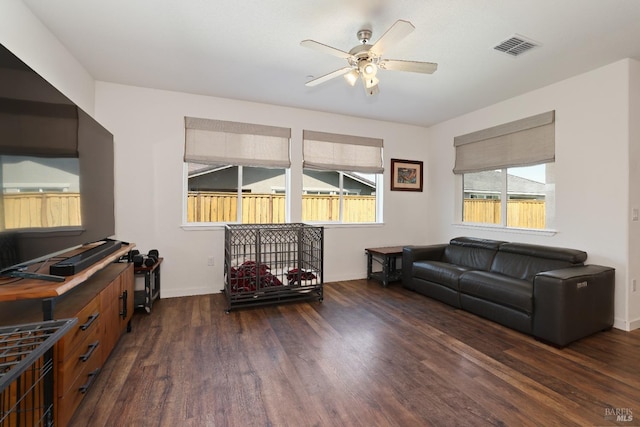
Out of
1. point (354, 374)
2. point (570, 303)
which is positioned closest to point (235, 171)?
point (354, 374)

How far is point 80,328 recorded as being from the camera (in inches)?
66.4

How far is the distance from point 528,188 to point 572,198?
0.61m

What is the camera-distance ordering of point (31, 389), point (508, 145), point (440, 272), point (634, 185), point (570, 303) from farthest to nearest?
1. point (508, 145)
2. point (440, 272)
3. point (634, 185)
4. point (570, 303)
5. point (31, 389)

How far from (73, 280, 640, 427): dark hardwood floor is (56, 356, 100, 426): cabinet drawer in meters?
0.13

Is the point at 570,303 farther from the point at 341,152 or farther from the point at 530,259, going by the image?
the point at 341,152

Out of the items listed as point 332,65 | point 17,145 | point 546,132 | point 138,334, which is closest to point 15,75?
point 17,145

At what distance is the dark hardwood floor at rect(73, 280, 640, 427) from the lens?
5.74ft

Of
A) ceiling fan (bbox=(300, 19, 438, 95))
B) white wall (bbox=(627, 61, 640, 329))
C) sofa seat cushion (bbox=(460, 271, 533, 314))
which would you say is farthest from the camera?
white wall (bbox=(627, 61, 640, 329))

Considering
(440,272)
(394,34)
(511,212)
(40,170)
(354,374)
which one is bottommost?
(354,374)

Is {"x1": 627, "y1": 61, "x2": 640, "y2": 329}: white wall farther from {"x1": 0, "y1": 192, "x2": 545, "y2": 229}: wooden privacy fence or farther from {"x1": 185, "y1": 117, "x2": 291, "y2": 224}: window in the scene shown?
{"x1": 185, "y1": 117, "x2": 291, "y2": 224}: window

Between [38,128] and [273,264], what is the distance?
2642 mm

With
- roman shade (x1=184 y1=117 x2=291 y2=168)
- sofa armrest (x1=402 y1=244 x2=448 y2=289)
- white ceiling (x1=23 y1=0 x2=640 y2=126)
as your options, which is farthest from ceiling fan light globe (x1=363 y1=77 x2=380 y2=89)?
sofa armrest (x1=402 y1=244 x2=448 y2=289)

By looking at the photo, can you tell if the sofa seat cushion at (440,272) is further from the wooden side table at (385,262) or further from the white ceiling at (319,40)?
the white ceiling at (319,40)

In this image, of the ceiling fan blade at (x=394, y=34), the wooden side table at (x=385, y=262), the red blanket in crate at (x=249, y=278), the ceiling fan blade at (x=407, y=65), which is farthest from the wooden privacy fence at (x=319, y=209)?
the ceiling fan blade at (x=394, y=34)
